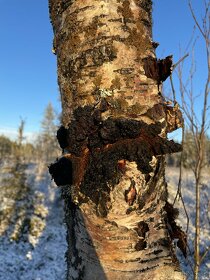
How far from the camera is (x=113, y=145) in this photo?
0.90 meters

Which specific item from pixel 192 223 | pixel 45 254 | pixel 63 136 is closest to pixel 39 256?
pixel 45 254

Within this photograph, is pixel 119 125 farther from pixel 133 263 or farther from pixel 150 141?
pixel 133 263

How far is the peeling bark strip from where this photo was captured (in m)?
0.88

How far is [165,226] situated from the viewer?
96 centimetres

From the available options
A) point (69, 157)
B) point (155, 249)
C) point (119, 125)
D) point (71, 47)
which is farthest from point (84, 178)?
point (71, 47)

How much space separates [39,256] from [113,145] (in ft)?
40.4

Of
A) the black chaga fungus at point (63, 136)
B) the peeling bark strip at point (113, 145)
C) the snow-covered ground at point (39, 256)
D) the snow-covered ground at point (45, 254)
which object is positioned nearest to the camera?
the peeling bark strip at point (113, 145)

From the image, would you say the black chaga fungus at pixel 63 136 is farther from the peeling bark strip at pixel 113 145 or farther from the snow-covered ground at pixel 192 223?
the snow-covered ground at pixel 192 223

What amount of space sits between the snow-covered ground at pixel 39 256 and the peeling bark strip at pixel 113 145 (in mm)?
8174

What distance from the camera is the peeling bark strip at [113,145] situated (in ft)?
2.87

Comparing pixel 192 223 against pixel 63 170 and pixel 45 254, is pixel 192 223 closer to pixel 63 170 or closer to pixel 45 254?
pixel 45 254

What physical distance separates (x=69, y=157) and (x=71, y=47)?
368mm

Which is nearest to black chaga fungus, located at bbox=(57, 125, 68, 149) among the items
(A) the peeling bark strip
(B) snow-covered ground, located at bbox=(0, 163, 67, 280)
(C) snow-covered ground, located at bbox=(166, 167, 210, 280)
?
(A) the peeling bark strip

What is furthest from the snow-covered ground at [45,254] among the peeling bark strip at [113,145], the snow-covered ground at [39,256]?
the peeling bark strip at [113,145]
